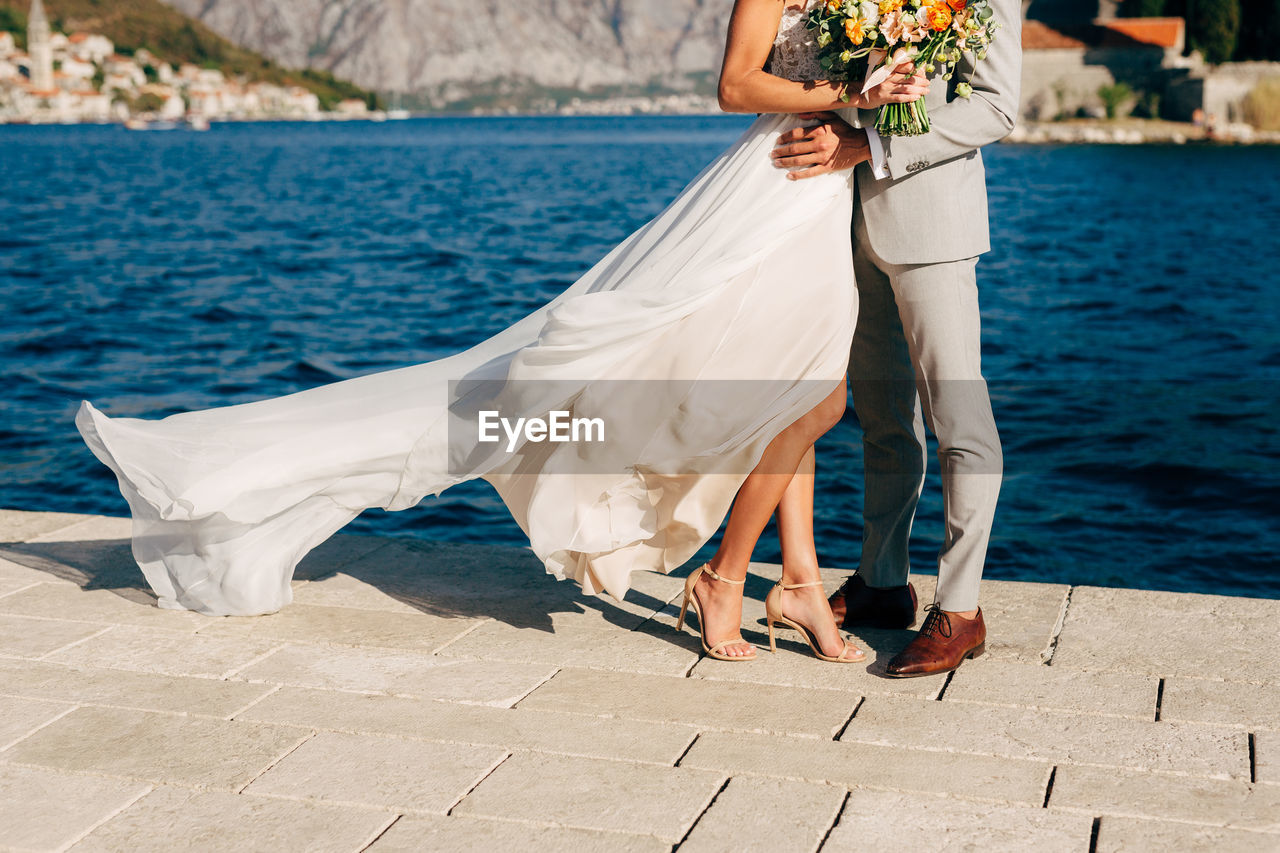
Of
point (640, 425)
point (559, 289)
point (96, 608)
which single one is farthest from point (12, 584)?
point (559, 289)

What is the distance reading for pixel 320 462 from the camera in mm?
3883

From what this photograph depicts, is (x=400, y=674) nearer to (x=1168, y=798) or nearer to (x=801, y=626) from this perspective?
(x=801, y=626)

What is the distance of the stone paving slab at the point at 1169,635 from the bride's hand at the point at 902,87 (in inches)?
62.8

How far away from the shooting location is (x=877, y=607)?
399cm

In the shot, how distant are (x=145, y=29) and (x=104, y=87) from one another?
1347cm

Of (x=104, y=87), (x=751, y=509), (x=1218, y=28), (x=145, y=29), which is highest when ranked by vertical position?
(x=145, y=29)

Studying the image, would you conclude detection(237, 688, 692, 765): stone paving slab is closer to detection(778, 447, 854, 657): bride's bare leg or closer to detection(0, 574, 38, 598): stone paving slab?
detection(778, 447, 854, 657): bride's bare leg

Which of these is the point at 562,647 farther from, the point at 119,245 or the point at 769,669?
the point at 119,245

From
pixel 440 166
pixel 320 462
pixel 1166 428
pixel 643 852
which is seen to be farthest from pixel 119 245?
pixel 440 166

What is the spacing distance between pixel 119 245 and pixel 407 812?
2598 cm

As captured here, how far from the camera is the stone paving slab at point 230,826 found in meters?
2.58

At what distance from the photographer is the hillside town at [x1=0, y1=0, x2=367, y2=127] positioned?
167m

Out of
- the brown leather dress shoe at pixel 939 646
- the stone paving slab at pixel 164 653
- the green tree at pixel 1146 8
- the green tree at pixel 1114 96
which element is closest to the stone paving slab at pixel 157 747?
the stone paving slab at pixel 164 653

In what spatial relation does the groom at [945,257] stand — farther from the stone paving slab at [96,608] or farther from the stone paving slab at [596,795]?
the stone paving slab at [96,608]
